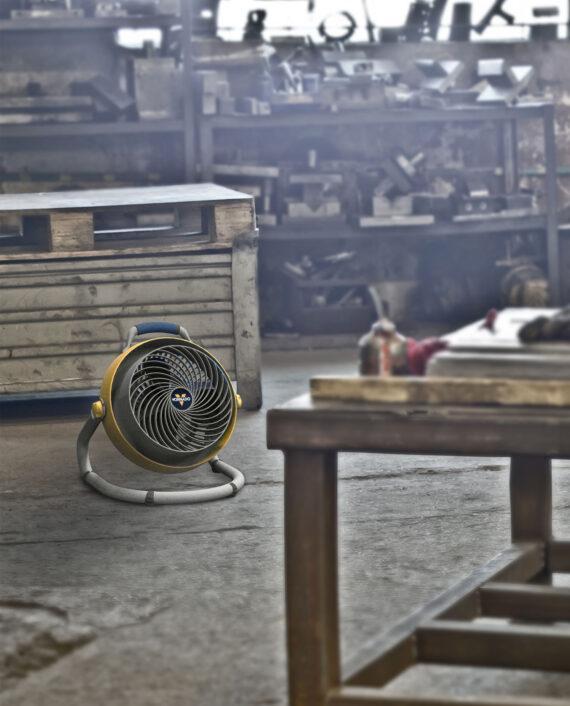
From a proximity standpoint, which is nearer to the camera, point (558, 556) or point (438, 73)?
point (558, 556)

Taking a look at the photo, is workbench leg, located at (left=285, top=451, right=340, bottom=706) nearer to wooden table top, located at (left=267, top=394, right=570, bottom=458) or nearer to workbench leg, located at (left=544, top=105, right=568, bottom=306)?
wooden table top, located at (left=267, top=394, right=570, bottom=458)

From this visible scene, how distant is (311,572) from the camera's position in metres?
1.88

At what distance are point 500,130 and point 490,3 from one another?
0.89 metres

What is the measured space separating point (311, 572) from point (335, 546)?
0.05 m

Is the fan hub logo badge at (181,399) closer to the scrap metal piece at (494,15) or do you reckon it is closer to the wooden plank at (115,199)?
the wooden plank at (115,199)


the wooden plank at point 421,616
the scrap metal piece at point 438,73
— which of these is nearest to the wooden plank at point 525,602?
the wooden plank at point 421,616

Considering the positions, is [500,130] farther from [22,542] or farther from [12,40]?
[22,542]

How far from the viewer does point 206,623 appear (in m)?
2.58

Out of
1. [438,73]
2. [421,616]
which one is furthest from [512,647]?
[438,73]

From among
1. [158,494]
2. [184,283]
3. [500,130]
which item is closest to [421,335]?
[500,130]

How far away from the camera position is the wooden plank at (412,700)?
1.82 meters

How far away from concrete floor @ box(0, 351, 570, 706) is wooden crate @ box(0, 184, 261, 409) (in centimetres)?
59

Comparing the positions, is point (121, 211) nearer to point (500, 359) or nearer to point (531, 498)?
point (531, 498)

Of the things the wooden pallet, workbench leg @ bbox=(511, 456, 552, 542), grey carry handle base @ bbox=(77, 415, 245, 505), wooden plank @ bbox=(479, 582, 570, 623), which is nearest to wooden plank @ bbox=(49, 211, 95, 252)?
the wooden pallet
